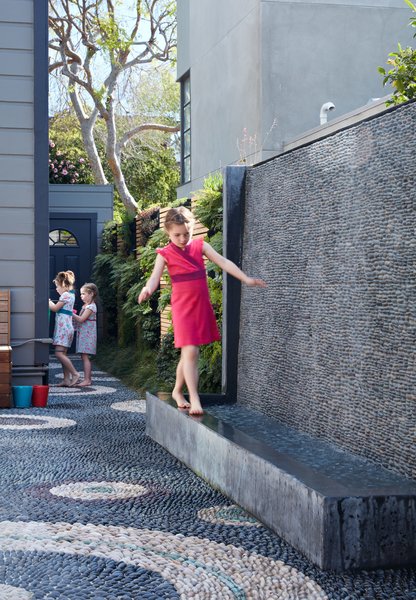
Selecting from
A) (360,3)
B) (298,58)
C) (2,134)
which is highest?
(360,3)

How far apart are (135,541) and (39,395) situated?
5490 mm

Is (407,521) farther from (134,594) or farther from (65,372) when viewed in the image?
(65,372)

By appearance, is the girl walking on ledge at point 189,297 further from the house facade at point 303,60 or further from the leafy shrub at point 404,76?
the house facade at point 303,60

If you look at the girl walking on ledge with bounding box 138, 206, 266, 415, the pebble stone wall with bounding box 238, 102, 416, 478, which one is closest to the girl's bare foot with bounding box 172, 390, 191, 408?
the girl walking on ledge with bounding box 138, 206, 266, 415

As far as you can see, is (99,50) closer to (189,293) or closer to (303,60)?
(303,60)

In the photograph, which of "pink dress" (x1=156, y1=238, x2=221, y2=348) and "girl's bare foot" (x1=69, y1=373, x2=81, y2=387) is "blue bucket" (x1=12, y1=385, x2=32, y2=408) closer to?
"girl's bare foot" (x1=69, y1=373, x2=81, y2=387)

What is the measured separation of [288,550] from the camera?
4047mm

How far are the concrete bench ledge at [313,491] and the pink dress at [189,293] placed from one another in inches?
28.0

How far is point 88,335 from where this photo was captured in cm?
1230

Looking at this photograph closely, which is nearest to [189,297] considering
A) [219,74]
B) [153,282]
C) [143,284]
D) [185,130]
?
[153,282]

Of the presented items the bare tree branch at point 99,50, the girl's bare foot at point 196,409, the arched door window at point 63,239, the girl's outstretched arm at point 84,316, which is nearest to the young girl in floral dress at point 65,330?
the girl's outstretched arm at point 84,316

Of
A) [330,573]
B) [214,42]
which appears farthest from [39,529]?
[214,42]

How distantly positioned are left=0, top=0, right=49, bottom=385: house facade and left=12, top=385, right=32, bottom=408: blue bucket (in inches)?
24.2

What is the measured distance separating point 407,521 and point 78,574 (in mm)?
1280
